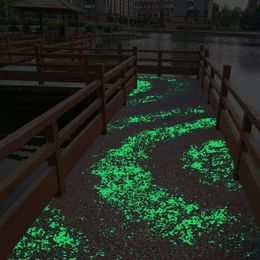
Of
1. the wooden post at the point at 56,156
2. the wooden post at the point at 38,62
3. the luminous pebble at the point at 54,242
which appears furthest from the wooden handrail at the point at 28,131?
the wooden post at the point at 38,62

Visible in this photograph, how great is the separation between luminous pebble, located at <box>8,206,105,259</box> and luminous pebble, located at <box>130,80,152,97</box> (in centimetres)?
681

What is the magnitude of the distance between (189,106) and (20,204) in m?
6.31

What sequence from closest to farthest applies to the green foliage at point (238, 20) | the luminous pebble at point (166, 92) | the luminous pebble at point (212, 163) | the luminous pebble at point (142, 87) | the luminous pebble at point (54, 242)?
the luminous pebble at point (54, 242) < the luminous pebble at point (212, 163) < the luminous pebble at point (166, 92) < the luminous pebble at point (142, 87) < the green foliage at point (238, 20)

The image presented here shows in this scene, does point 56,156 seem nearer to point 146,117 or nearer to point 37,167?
point 37,167

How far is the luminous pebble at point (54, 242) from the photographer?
Answer: 2.90 metres

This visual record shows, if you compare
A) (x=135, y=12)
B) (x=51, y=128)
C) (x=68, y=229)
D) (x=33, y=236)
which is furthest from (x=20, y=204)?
(x=135, y=12)

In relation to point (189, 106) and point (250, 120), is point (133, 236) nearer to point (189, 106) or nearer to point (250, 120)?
point (250, 120)

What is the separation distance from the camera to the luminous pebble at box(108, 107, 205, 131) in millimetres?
6717

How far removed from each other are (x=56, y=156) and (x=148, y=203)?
134 cm

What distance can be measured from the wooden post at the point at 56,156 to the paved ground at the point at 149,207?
0.16 m

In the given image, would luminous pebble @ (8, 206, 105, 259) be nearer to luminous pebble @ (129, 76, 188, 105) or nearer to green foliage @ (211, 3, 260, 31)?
luminous pebble @ (129, 76, 188, 105)

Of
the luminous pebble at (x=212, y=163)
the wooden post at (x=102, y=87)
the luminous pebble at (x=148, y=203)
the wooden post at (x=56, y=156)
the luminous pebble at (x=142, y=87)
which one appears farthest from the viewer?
the luminous pebble at (x=142, y=87)

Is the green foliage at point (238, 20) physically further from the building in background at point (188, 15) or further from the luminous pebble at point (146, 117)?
the luminous pebble at point (146, 117)

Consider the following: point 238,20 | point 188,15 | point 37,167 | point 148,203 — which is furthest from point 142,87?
point 238,20
